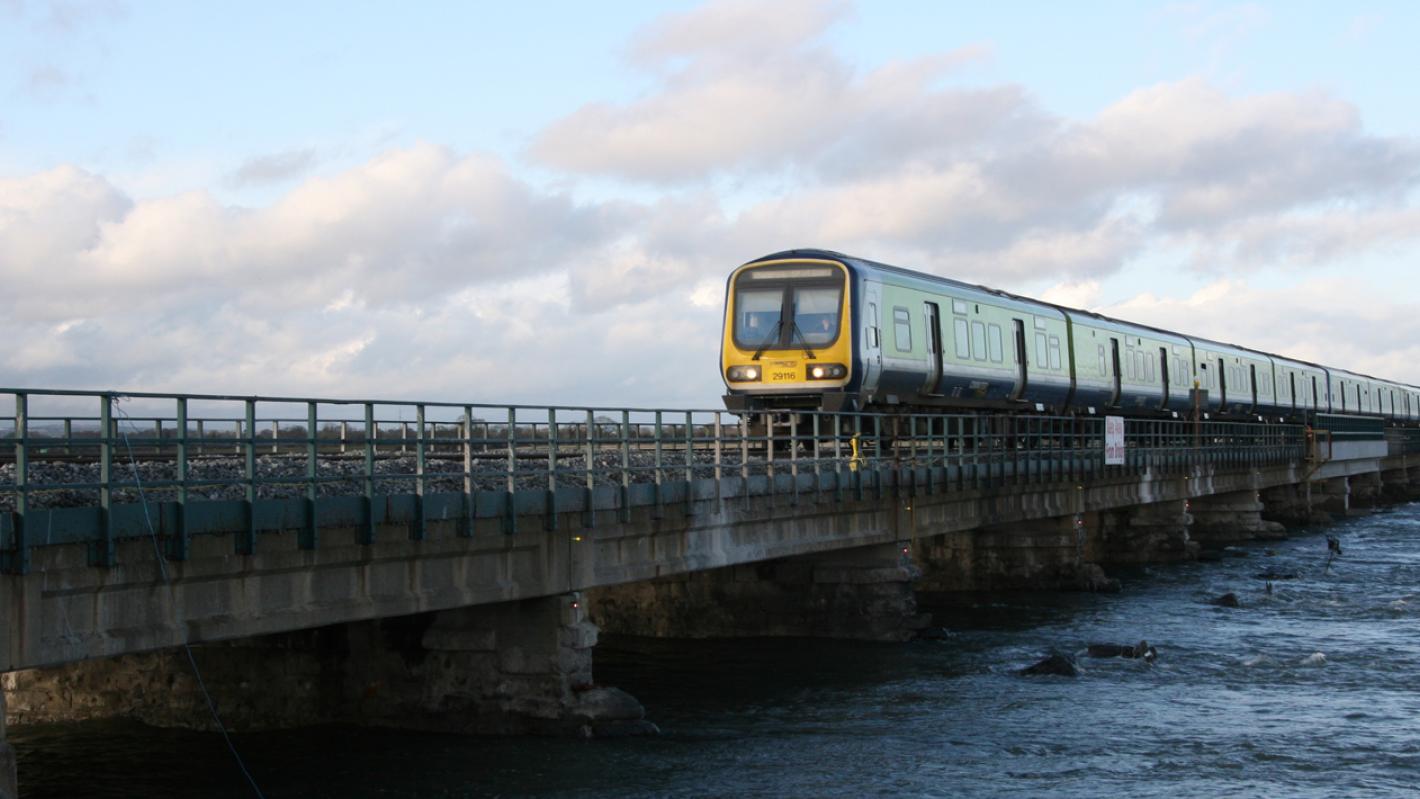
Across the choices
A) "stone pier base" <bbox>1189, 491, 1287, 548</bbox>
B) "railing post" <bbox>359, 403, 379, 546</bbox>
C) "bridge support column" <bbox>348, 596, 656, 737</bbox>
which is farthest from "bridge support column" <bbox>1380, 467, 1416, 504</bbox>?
"railing post" <bbox>359, 403, 379, 546</bbox>

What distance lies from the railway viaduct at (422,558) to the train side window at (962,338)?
5.28ft

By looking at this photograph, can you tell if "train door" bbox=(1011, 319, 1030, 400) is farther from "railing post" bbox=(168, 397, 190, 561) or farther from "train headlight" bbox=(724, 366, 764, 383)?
"railing post" bbox=(168, 397, 190, 561)

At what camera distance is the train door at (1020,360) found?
121 feet

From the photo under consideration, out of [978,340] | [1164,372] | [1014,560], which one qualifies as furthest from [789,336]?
[1164,372]

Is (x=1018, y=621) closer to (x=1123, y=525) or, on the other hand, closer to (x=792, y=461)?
(x=792, y=461)

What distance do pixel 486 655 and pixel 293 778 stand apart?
2.68 metres

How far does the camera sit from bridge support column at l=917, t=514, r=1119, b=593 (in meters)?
36.7

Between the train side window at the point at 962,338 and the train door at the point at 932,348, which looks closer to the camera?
the train door at the point at 932,348

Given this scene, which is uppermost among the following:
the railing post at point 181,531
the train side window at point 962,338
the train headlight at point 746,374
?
the train side window at point 962,338

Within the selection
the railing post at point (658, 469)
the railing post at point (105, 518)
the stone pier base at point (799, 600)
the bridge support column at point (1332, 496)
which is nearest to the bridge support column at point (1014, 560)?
the stone pier base at point (799, 600)

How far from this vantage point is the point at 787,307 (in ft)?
94.3

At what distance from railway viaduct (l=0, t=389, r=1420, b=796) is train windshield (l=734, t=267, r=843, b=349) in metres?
1.77

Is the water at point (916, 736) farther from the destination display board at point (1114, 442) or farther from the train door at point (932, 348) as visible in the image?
the destination display board at point (1114, 442)

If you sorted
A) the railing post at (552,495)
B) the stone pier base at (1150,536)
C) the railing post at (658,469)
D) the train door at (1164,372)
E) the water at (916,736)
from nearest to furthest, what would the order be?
1. the water at (916,736)
2. the railing post at (552,495)
3. the railing post at (658,469)
4. the stone pier base at (1150,536)
5. the train door at (1164,372)
